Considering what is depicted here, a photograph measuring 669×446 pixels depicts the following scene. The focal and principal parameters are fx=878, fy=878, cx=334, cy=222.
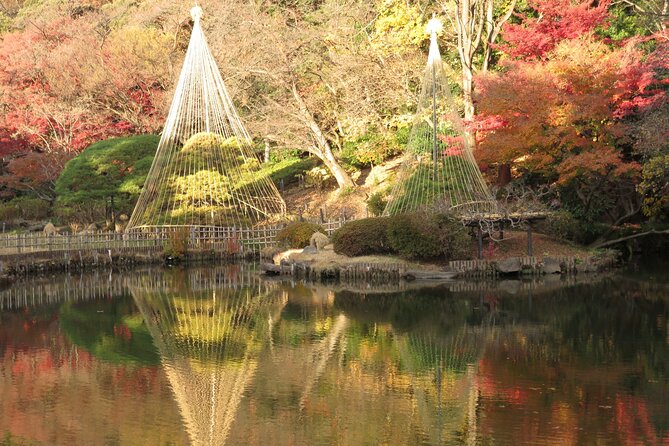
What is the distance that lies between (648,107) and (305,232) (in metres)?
9.91

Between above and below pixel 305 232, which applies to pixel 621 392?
below

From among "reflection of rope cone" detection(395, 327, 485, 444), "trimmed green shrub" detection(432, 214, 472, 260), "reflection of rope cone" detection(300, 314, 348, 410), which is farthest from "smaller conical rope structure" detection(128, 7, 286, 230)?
"reflection of rope cone" detection(395, 327, 485, 444)

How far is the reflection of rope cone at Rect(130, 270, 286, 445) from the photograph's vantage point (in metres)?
10.3

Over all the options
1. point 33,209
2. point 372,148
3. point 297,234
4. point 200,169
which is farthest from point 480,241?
point 33,209

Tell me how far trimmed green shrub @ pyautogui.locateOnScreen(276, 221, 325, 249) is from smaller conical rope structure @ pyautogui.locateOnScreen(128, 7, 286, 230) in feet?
8.39

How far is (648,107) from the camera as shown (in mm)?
22547

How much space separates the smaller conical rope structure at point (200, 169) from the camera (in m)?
27.4

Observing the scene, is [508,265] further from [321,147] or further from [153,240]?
[321,147]

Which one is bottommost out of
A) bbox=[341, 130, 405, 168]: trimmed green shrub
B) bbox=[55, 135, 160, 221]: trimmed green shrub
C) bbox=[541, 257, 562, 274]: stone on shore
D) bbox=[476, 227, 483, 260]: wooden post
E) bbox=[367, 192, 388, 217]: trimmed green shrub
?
bbox=[541, 257, 562, 274]: stone on shore

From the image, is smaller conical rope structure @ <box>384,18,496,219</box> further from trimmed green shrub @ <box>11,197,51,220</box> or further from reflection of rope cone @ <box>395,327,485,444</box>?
trimmed green shrub @ <box>11,197,51,220</box>

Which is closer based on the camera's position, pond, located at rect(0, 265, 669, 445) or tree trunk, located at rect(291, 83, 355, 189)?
pond, located at rect(0, 265, 669, 445)

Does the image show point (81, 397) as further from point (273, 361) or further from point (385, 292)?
point (385, 292)

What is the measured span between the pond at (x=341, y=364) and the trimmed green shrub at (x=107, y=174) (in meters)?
8.99

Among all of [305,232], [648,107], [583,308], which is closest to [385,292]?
[583,308]
